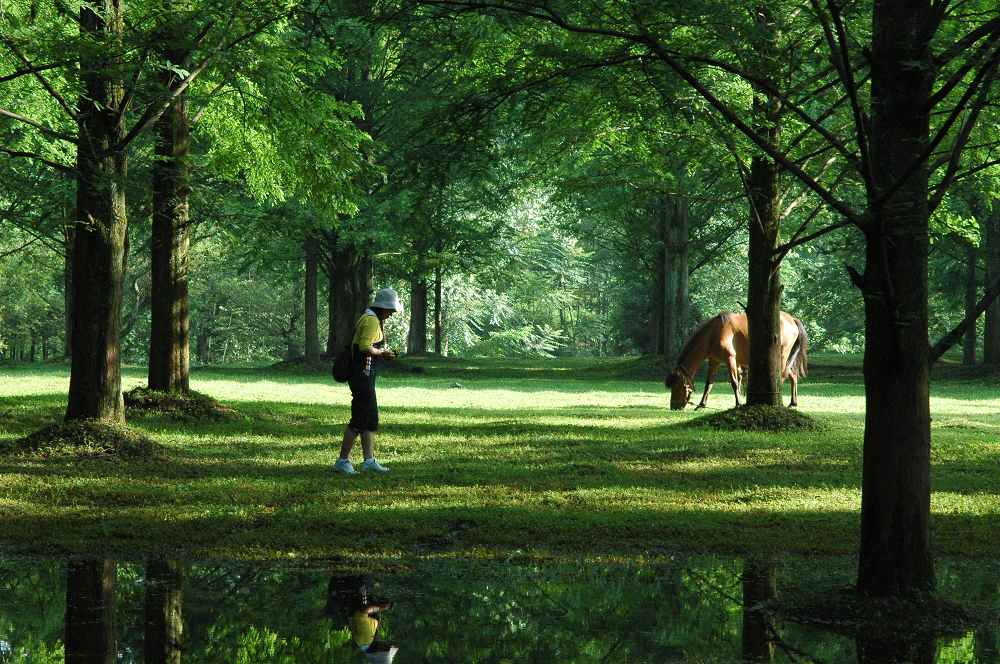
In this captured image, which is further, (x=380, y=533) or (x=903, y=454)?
(x=380, y=533)

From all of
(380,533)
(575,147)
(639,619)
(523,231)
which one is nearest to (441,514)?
(380,533)

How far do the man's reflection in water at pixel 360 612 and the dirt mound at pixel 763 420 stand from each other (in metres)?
12.1

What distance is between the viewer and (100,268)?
1352cm

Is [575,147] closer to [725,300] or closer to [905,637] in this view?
[905,637]

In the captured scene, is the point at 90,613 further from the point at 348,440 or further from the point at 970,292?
the point at 970,292

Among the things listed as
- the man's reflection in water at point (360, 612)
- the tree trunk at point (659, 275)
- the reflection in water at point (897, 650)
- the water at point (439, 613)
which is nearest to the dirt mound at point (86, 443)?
the water at point (439, 613)

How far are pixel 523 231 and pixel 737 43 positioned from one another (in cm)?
4767

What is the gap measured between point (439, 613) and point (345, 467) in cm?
602

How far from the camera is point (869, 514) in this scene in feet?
23.4

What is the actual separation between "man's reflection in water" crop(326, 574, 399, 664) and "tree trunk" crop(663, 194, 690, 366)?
32.9m

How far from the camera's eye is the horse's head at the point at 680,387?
80.5 feet

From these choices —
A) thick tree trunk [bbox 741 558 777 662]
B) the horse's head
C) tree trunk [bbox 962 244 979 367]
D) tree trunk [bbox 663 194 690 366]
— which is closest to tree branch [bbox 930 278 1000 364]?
thick tree trunk [bbox 741 558 777 662]

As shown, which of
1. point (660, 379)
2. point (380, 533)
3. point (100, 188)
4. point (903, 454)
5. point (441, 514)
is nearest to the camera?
point (903, 454)

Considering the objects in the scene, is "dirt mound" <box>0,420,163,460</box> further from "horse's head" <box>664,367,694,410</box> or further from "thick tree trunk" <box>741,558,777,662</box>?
"horse's head" <box>664,367,694,410</box>
